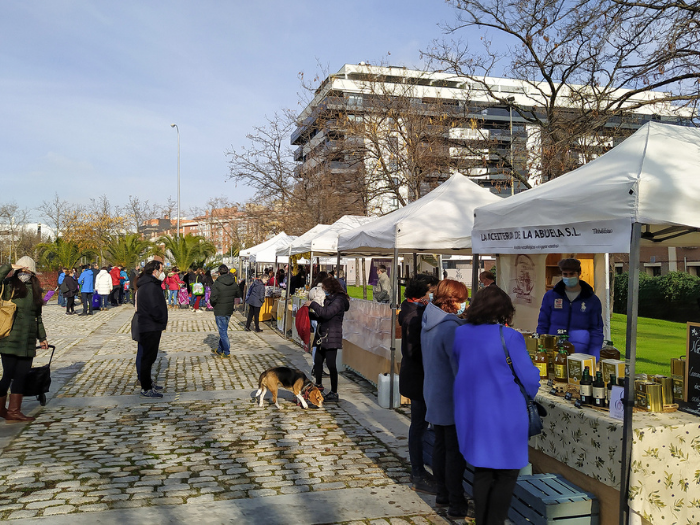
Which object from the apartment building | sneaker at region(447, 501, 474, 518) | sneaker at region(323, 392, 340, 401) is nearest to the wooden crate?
sneaker at region(447, 501, 474, 518)

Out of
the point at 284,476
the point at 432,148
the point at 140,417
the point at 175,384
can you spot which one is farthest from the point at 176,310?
the point at 284,476

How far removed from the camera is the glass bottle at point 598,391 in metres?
3.93

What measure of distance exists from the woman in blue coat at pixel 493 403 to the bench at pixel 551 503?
45 cm

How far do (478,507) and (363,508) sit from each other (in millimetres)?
1337

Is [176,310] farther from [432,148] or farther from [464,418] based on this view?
[464,418]

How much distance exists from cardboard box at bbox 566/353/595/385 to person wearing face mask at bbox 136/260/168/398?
5923 mm

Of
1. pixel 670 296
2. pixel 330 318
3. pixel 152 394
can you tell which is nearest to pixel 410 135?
pixel 330 318

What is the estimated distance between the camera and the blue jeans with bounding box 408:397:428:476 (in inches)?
191

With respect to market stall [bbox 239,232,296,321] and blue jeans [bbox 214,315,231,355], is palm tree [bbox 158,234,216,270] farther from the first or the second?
blue jeans [bbox 214,315,231,355]

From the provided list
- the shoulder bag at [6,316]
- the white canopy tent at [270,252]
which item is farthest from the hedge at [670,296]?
the shoulder bag at [6,316]

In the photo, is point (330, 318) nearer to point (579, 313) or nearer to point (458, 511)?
point (579, 313)

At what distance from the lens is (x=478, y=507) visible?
345cm

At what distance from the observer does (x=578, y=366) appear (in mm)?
4141

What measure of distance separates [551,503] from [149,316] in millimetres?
6365
